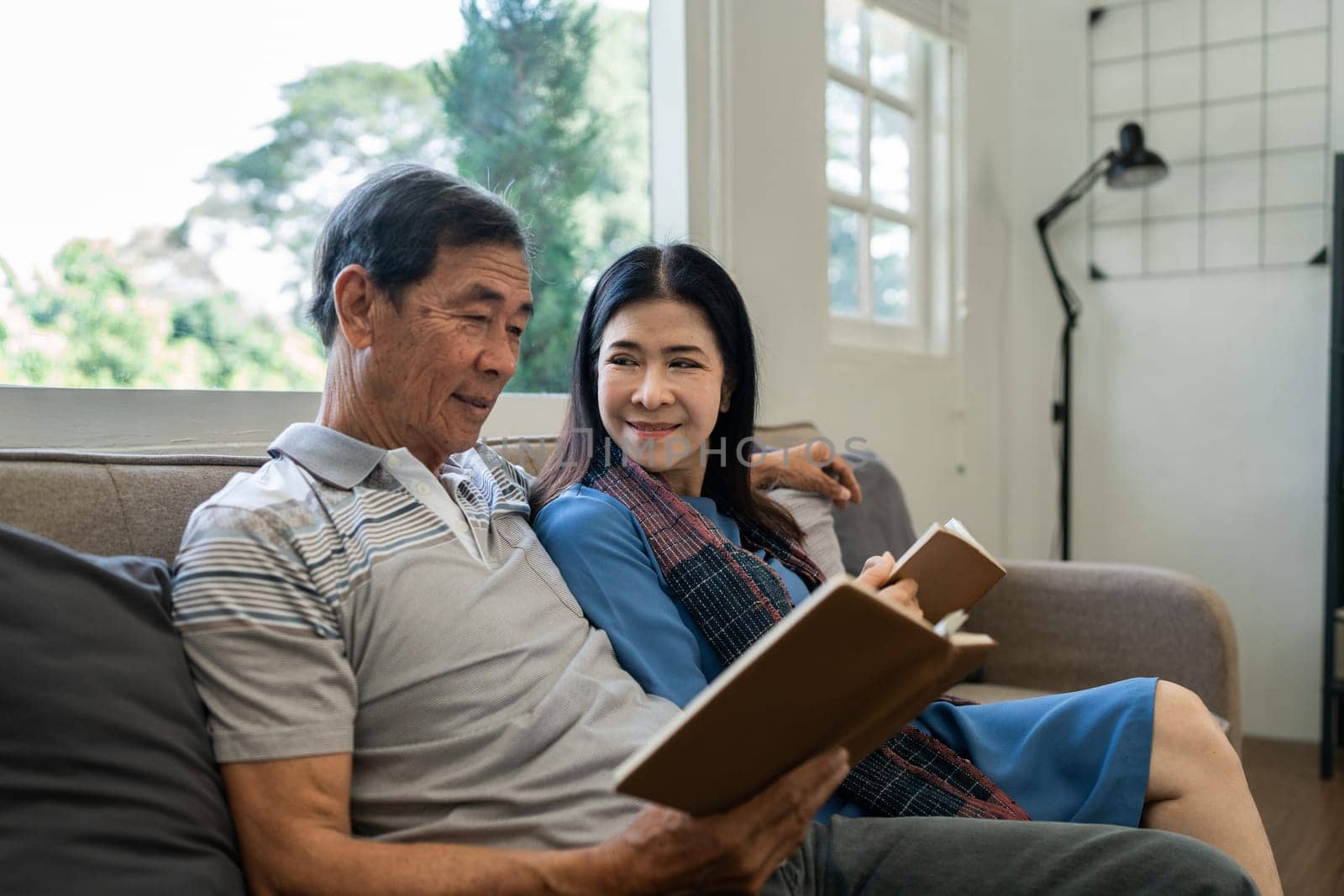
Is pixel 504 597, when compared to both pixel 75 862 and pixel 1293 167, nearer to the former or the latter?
pixel 75 862

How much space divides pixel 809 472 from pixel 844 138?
1497 millimetres

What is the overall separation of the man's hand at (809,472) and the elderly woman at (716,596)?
0.25 metres

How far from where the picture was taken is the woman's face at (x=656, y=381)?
1.38 meters

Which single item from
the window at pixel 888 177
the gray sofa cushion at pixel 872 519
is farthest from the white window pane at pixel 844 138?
the gray sofa cushion at pixel 872 519

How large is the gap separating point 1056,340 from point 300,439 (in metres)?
3.04

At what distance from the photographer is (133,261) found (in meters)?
1.51

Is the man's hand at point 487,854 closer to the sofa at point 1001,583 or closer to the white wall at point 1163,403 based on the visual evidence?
the sofa at point 1001,583

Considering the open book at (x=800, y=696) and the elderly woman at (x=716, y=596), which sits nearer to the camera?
the open book at (x=800, y=696)

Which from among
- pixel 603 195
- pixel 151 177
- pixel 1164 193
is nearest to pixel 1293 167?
pixel 1164 193

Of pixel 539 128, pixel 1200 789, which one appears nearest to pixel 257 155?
pixel 539 128

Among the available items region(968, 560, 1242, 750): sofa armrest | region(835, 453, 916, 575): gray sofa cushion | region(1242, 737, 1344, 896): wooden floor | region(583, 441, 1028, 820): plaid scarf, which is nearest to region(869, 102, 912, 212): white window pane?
region(835, 453, 916, 575): gray sofa cushion

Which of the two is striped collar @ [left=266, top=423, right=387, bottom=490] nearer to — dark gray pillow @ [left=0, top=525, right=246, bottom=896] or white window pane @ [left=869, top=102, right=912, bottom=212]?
dark gray pillow @ [left=0, top=525, right=246, bottom=896]

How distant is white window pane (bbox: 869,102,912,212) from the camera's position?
10.1 ft

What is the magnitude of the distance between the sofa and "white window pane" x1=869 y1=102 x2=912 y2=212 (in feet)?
3.86
